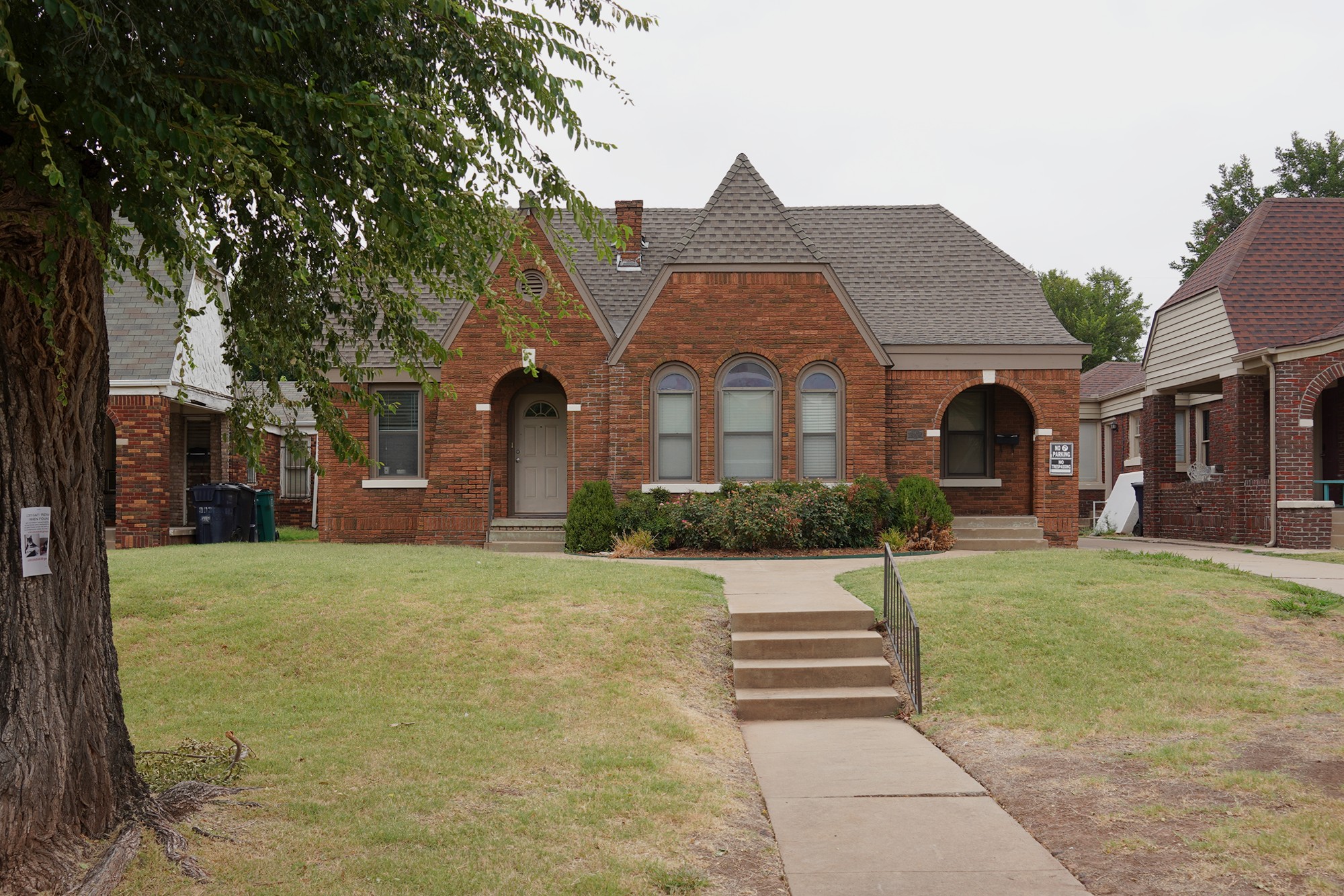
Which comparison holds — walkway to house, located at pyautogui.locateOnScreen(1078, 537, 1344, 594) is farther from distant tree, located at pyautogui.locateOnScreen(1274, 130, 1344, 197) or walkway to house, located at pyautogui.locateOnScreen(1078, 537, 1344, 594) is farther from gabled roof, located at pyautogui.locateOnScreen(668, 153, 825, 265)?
distant tree, located at pyautogui.locateOnScreen(1274, 130, 1344, 197)

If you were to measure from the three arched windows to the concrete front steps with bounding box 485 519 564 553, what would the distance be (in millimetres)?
2117

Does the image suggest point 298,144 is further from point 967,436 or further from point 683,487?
point 967,436

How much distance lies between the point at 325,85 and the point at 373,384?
1451 cm

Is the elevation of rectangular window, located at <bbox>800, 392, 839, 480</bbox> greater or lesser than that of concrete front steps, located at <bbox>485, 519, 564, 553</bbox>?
greater

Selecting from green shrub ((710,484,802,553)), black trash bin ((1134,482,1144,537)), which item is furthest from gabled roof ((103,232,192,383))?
black trash bin ((1134,482,1144,537))

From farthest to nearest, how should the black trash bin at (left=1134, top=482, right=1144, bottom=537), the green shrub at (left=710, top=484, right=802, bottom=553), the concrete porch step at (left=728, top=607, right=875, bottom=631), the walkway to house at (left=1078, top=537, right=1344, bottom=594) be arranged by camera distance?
the black trash bin at (left=1134, top=482, right=1144, bottom=537) < the green shrub at (left=710, top=484, right=802, bottom=553) < the walkway to house at (left=1078, top=537, right=1344, bottom=594) < the concrete porch step at (left=728, top=607, right=875, bottom=631)

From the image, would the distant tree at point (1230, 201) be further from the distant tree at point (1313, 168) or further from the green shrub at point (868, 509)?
the green shrub at point (868, 509)

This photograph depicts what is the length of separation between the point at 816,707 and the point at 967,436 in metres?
13.1

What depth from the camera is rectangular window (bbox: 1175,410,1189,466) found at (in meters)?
27.3

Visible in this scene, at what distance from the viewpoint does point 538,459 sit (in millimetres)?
20578

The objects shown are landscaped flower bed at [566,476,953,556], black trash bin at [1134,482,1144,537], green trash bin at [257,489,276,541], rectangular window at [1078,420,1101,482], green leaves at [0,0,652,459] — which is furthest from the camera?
rectangular window at [1078,420,1101,482]

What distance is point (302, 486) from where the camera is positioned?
99.8ft

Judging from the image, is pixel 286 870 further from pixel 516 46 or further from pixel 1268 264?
pixel 1268 264

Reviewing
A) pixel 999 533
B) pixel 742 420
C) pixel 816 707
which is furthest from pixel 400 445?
pixel 816 707
